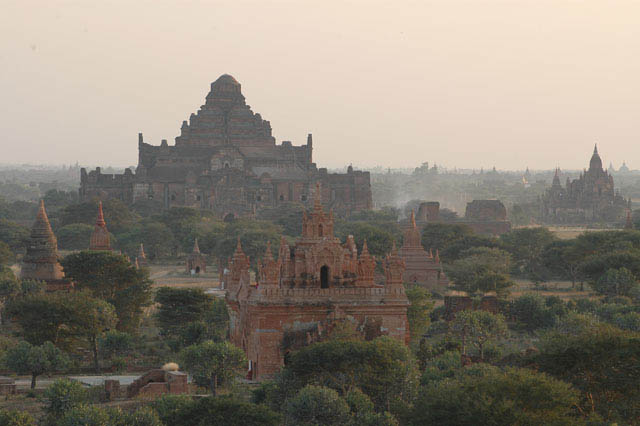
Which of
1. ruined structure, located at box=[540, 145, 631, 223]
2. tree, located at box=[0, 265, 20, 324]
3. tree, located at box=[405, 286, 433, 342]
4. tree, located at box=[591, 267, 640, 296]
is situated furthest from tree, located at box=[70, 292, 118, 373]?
ruined structure, located at box=[540, 145, 631, 223]

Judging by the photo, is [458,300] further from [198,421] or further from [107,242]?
[198,421]

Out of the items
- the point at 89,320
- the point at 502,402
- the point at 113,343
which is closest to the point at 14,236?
the point at 89,320

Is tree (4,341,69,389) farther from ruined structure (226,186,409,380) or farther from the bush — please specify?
ruined structure (226,186,409,380)

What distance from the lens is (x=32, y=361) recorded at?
134ft

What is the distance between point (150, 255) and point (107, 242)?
113 ft

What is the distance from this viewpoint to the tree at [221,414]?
1185 inches

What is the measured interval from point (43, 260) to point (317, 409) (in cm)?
3586

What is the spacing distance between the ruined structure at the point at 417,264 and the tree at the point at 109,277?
65.1 ft

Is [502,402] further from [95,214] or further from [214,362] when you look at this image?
[95,214]

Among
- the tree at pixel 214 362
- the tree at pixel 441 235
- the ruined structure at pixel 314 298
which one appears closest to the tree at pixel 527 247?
the tree at pixel 441 235

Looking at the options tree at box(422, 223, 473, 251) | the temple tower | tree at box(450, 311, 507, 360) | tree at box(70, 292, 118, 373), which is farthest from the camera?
tree at box(422, 223, 473, 251)

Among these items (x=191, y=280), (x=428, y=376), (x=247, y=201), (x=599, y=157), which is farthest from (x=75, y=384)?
(x=599, y=157)

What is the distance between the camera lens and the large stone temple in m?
141

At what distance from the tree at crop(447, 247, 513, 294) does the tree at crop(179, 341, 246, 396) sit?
3268 centimetres
